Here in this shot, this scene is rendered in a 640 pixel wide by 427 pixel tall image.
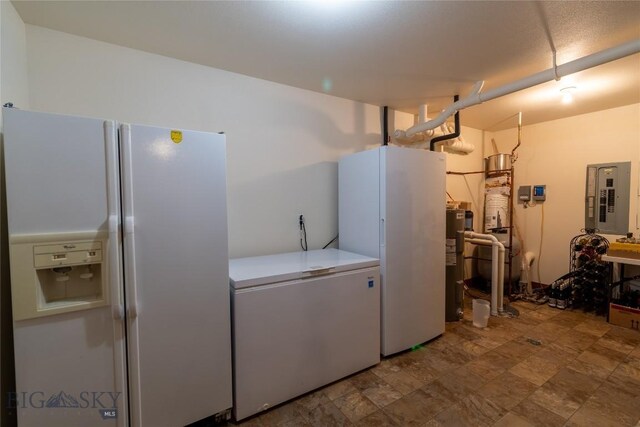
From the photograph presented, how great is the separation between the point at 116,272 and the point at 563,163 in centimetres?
517

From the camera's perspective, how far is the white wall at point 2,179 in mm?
1338

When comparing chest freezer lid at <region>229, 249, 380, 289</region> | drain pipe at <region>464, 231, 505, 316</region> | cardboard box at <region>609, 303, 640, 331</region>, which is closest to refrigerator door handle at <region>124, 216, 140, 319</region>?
chest freezer lid at <region>229, 249, 380, 289</region>

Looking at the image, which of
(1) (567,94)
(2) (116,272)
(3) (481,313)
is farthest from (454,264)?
(2) (116,272)

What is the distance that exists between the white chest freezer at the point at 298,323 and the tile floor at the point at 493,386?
0.15 metres

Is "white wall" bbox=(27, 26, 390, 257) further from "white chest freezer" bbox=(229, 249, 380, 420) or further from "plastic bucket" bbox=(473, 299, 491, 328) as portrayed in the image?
"plastic bucket" bbox=(473, 299, 491, 328)

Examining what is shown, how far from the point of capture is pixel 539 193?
405 cm

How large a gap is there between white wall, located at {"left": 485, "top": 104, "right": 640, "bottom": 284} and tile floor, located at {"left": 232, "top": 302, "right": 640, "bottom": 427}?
142 centimetres

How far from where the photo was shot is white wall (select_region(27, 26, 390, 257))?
1.78m

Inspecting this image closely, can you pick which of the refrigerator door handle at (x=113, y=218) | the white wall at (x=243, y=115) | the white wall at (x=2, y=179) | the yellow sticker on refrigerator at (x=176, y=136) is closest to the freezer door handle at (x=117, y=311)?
the refrigerator door handle at (x=113, y=218)

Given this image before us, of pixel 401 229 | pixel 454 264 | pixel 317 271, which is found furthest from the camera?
pixel 454 264

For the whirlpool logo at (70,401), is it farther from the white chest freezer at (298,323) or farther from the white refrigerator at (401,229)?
the white refrigerator at (401,229)

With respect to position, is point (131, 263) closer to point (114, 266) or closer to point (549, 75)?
point (114, 266)

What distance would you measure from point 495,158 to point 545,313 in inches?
85.9

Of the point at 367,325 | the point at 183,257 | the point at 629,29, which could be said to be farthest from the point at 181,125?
Answer: the point at 629,29
